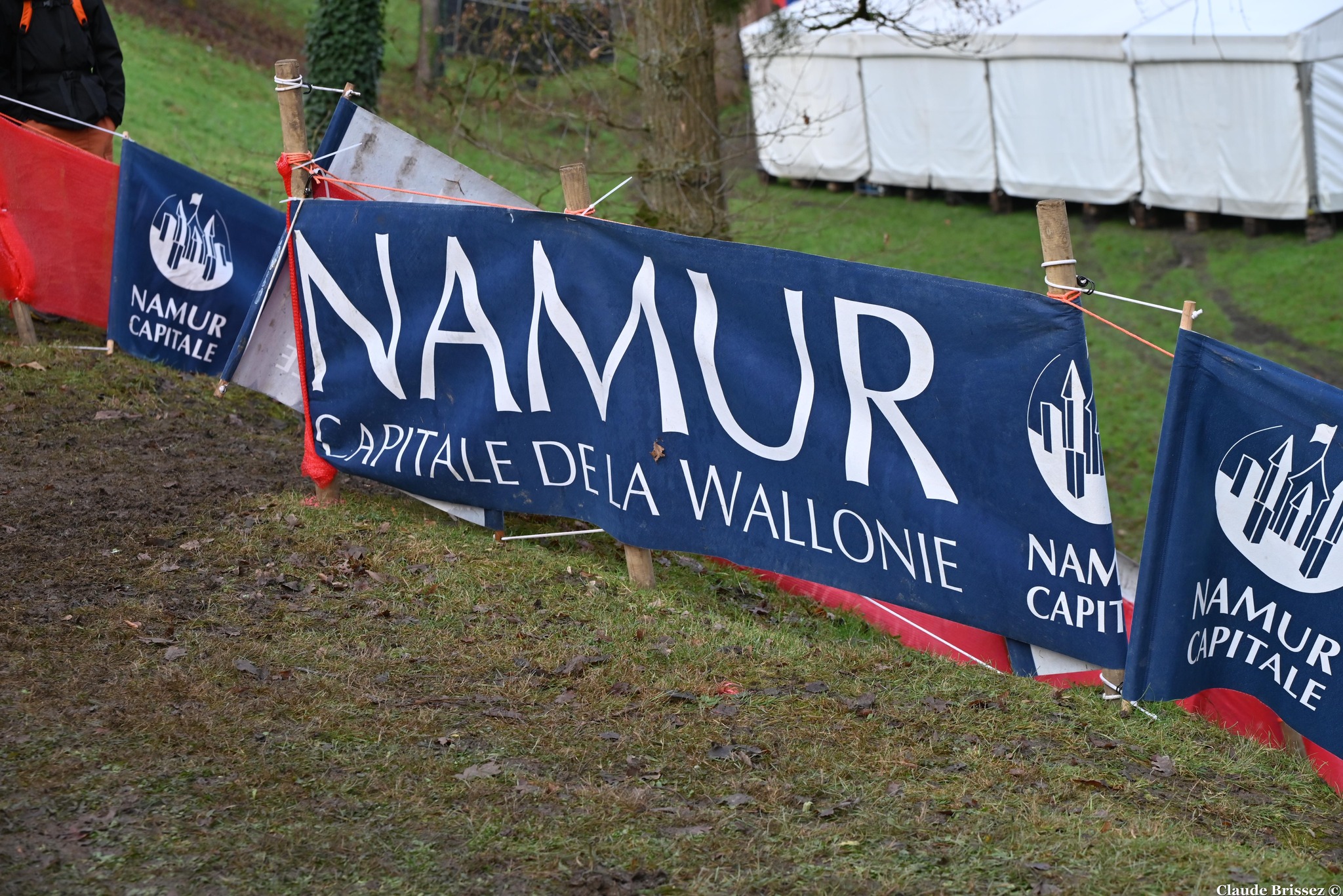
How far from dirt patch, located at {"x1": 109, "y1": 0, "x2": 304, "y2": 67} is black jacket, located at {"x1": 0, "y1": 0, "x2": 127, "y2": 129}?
64.3ft

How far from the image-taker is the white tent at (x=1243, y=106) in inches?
736

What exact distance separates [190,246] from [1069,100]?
17570 mm

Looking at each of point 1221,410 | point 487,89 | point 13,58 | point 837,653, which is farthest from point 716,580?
point 487,89

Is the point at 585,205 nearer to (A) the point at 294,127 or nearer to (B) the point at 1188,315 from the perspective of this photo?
(A) the point at 294,127

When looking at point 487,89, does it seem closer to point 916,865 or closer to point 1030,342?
point 1030,342

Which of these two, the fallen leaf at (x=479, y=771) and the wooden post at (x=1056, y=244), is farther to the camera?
the wooden post at (x=1056, y=244)

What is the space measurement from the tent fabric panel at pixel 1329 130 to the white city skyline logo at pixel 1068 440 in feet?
56.6

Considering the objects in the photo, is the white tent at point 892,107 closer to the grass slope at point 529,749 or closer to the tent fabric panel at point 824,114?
the tent fabric panel at point 824,114

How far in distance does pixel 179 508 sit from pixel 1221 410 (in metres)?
4.68

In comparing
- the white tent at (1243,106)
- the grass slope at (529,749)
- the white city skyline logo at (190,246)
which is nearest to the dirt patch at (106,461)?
the grass slope at (529,749)

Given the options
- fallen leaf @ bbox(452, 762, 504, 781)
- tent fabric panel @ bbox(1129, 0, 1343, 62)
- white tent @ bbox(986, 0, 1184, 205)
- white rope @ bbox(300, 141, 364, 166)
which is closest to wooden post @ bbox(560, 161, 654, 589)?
white rope @ bbox(300, 141, 364, 166)

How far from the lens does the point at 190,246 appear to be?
8.11 meters

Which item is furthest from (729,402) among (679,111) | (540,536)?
(679,111)

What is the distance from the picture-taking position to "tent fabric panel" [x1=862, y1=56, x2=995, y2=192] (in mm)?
23250
